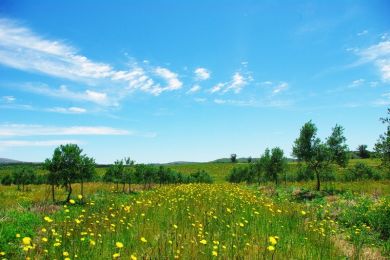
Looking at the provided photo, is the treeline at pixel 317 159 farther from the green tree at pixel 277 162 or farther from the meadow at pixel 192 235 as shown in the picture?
the meadow at pixel 192 235

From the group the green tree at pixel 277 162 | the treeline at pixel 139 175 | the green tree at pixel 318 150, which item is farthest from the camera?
the green tree at pixel 277 162

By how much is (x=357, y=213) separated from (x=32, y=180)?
6661 cm

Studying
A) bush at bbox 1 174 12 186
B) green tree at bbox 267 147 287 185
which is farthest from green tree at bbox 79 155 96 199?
bush at bbox 1 174 12 186

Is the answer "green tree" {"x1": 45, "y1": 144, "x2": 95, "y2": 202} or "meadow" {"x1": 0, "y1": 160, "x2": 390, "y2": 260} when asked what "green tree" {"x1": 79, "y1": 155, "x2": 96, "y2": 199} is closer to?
"green tree" {"x1": 45, "y1": 144, "x2": 95, "y2": 202}

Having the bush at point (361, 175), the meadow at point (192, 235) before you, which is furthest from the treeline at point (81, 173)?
the bush at point (361, 175)

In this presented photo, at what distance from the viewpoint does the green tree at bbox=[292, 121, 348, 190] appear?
37.2 m

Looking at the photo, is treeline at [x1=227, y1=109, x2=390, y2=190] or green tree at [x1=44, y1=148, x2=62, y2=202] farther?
green tree at [x1=44, y1=148, x2=62, y2=202]

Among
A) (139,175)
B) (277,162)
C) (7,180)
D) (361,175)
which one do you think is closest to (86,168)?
(139,175)

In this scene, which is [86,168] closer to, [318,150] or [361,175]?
[318,150]

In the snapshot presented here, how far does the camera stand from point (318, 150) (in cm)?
3772

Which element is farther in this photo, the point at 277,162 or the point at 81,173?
the point at 277,162

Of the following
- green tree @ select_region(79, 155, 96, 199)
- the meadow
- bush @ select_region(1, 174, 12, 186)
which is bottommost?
bush @ select_region(1, 174, 12, 186)

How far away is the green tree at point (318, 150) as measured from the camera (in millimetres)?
37250

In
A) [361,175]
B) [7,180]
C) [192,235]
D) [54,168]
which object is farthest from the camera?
[7,180]
